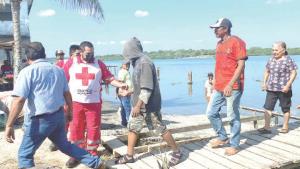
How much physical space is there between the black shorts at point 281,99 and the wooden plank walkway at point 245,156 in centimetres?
58

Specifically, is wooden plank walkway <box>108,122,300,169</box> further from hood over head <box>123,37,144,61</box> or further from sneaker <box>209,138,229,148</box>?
hood over head <box>123,37,144,61</box>

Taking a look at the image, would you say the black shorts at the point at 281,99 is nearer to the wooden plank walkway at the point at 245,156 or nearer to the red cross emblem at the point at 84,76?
the wooden plank walkway at the point at 245,156

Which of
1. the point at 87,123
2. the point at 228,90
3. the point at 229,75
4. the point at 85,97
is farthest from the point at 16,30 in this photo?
the point at 228,90

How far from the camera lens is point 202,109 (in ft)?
78.2

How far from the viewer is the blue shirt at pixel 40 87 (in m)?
4.62

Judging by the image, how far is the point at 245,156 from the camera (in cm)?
573

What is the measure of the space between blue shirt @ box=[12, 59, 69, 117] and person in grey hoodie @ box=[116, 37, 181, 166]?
110 cm

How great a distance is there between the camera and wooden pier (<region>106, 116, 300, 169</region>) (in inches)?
212

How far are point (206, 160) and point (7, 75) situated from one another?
12.2 meters

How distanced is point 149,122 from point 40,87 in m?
1.66

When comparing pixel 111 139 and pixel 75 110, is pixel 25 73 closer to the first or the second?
pixel 75 110

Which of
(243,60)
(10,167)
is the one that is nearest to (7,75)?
(10,167)

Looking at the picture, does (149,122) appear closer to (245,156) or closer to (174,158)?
(174,158)

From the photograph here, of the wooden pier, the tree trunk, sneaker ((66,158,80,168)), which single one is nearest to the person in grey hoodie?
the wooden pier
